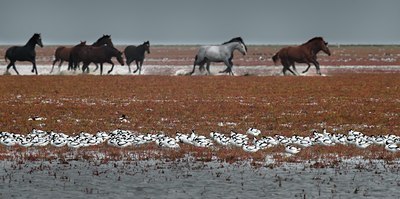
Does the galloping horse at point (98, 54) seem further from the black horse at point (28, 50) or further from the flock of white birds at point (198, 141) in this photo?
the flock of white birds at point (198, 141)

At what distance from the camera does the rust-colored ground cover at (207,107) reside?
22.1m

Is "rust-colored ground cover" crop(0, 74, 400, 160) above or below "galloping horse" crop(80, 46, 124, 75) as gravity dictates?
below

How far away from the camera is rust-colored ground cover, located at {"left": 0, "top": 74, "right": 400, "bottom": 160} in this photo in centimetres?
2209

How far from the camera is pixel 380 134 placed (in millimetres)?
21250

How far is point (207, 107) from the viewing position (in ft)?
92.8

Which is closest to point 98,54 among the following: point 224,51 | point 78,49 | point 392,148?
point 78,49

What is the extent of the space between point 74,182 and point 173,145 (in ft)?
14.7

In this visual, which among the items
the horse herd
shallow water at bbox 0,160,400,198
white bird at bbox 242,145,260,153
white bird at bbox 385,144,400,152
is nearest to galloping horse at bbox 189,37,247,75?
the horse herd

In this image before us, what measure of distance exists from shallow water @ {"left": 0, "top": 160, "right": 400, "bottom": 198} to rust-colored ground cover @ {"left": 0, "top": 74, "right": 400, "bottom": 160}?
5.05 feet

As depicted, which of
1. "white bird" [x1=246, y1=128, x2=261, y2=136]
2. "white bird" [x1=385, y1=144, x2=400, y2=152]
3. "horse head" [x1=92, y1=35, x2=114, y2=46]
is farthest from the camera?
"horse head" [x1=92, y1=35, x2=114, y2=46]

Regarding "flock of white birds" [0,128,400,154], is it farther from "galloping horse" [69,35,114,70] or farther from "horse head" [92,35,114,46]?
"horse head" [92,35,114,46]

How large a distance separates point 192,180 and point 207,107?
13.8 metres

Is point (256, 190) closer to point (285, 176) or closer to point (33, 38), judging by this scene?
point (285, 176)

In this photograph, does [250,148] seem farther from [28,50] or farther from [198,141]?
[28,50]
